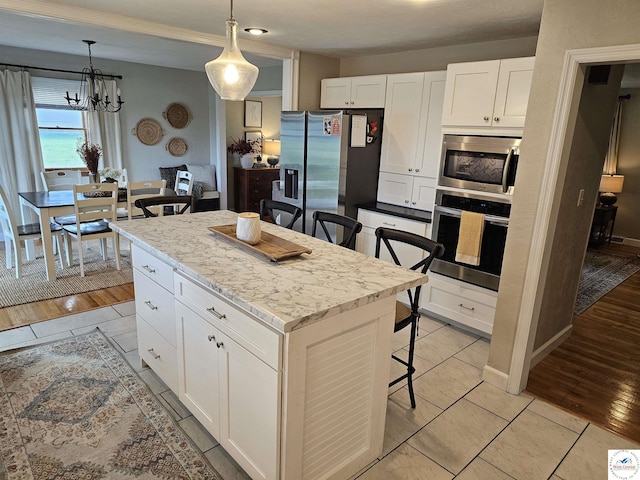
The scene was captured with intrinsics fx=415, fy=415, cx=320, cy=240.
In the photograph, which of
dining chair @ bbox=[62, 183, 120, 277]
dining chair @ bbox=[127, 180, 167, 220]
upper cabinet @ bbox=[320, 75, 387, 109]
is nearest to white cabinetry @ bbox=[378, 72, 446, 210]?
upper cabinet @ bbox=[320, 75, 387, 109]

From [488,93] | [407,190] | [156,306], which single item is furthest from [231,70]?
[407,190]

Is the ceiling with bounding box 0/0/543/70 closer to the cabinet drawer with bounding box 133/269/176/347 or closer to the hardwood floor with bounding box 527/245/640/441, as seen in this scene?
the cabinet drawer with bounding box 133/269/176/347

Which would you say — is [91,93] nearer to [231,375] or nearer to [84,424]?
[84,424]

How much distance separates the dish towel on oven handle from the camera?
123 inches

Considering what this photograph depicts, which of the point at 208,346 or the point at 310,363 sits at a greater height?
the point at 310,363

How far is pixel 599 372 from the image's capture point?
2.94 m

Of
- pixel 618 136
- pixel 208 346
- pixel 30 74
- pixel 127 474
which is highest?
pixel 30 74

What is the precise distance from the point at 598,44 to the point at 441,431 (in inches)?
84.0

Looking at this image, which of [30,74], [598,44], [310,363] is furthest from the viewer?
[30,74]

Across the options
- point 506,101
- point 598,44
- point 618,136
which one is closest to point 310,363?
point 598,44

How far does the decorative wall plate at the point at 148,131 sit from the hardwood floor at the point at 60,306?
3326 mm

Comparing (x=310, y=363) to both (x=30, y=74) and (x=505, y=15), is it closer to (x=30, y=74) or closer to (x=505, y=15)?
(x=505, y=15)

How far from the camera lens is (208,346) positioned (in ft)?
6.15

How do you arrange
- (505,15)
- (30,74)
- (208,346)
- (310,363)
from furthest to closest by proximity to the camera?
1. (30,74)
2. (505,15)
3. (208,346)
4. (310,363)
